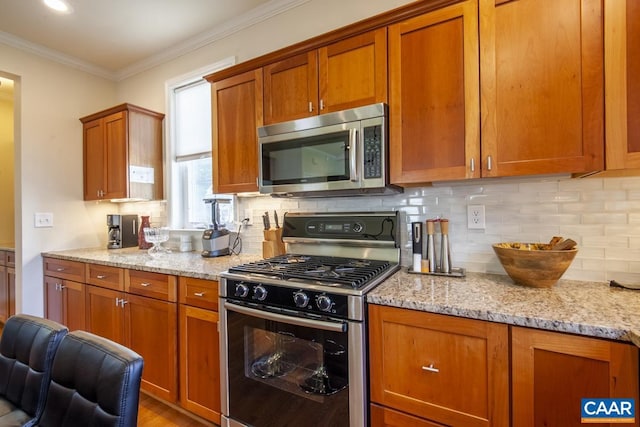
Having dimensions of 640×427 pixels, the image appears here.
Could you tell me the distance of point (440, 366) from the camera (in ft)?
3.54

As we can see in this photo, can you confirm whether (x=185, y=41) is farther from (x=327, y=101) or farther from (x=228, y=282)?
(x=228, y=282)

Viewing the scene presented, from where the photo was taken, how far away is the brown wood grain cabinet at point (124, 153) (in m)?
2.67

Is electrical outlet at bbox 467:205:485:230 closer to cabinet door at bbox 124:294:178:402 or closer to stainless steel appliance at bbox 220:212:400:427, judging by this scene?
stainless steel appliance at bbox 220:212:400:427

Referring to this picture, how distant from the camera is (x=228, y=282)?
4.99 feet

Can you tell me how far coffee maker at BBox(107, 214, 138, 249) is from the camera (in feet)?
9.37

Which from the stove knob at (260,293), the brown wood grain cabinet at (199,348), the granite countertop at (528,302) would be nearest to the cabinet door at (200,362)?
the brown wood grain cabinet at (199,348)

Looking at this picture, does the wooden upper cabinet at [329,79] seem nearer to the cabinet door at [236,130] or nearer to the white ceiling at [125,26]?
the cabinet door at [236,130]

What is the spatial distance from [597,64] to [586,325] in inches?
37.7

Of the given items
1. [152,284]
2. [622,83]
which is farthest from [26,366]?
[622,83]

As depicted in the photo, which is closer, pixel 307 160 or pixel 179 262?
pixel 307 160

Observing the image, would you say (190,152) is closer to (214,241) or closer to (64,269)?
(214,241)

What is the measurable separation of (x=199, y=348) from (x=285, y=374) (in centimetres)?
61

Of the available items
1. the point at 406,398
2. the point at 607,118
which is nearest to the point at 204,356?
the point at 406,398

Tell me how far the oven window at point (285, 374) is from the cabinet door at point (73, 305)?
164 centimetres
